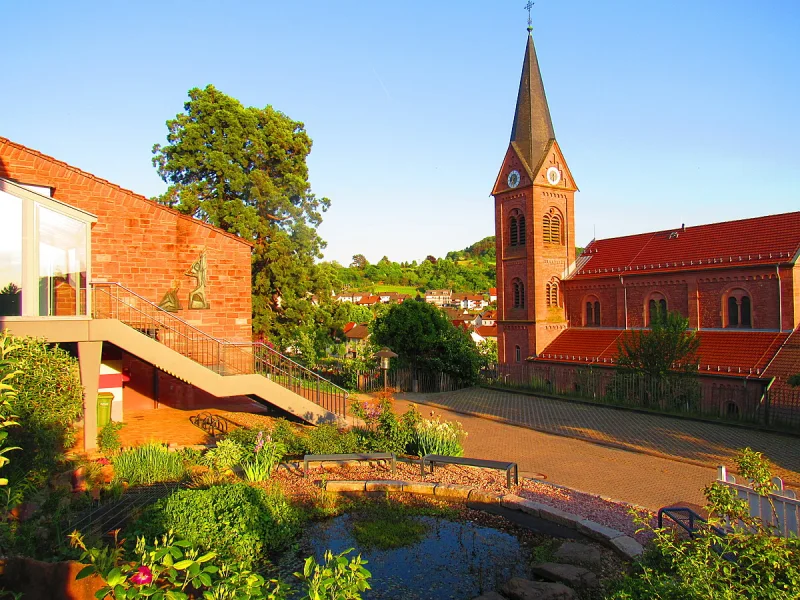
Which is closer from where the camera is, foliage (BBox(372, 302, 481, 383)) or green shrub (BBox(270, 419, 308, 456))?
green shrub (BBox(270, 419, 308, 456))

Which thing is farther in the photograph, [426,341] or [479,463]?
[426,341]

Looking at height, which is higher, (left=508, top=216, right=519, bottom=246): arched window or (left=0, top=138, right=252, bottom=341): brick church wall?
(left=508, top=216, right=519, bottom=246): arched window

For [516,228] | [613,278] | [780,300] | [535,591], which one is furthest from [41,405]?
[516,228]

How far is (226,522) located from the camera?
6.30 metres

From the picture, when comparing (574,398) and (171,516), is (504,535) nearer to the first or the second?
(171,516)

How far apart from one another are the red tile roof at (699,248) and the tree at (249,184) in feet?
57.6

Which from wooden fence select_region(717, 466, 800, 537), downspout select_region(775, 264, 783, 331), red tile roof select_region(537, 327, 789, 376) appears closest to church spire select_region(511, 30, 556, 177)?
red tile roof select_region(537, 327, 789, 376)

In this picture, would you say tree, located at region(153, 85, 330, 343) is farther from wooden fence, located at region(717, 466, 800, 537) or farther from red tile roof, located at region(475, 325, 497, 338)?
red tile roof, located at region(475, 325, 497, 338)

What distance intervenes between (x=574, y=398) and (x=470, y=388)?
5.76 meters

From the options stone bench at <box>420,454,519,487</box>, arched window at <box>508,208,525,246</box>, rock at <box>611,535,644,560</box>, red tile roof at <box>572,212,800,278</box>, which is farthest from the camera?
arched window at <box>508,208,525,246</box>

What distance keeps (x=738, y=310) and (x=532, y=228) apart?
11712mm

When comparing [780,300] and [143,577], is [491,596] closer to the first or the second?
[143,577]

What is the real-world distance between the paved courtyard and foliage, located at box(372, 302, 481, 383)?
17.2 feet

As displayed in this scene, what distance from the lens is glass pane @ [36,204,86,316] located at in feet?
35.0
